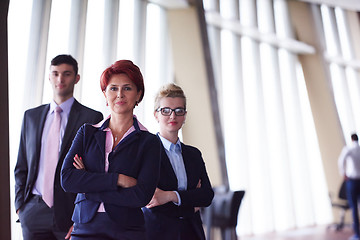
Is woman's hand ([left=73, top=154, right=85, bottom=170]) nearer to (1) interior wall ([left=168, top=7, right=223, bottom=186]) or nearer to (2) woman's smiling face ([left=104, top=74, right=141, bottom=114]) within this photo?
(2) woman's smiling face ([left=104, top=74, right=141, bottom=114])

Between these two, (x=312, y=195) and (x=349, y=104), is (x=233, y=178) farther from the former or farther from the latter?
(x=349, y=104)

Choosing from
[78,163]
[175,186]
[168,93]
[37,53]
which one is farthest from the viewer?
[37,53]

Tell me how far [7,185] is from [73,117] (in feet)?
1.97

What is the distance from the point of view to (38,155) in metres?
1.88

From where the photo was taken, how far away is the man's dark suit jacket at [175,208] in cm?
145

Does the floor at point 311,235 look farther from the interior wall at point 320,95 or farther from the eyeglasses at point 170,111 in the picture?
the eyeglasses at point 170,111

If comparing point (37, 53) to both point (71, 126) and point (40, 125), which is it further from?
point (71, 126)

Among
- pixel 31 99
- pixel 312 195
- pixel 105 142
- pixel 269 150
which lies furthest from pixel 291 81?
pixel 105 142

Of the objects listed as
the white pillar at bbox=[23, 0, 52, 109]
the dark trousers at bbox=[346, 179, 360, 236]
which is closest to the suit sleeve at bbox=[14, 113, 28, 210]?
the white pillar at bbox=[23, 0, 52, 109]

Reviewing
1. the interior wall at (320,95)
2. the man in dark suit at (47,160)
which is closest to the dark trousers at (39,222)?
the man in dark suit at (47,160)

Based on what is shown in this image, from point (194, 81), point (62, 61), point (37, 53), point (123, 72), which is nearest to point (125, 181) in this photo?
point (123, 72)

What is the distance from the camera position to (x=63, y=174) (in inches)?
50.2

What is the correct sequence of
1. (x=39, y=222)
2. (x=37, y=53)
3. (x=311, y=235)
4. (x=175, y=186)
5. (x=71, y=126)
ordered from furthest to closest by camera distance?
(x=311, y=235) → (x=37, y=53) → (x=71, y=126) → (x=39, y=222) → (x=175, y=186)

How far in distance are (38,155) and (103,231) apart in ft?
3.17
